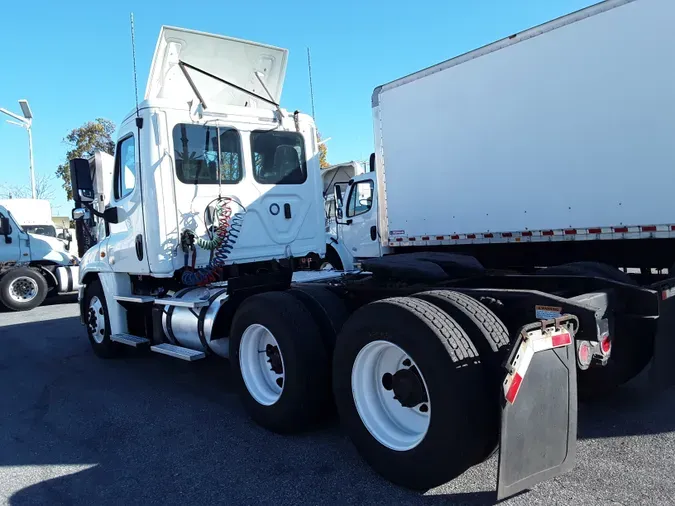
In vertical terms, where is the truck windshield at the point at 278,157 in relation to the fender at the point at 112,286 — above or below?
above

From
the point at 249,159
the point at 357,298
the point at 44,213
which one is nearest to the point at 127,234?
the point at 249,159

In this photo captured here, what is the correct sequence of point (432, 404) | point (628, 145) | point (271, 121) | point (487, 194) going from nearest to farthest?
point (432, 404) < point (628, 145) < point (271, 121) < point (487, 194)

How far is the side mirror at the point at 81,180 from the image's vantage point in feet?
19.6

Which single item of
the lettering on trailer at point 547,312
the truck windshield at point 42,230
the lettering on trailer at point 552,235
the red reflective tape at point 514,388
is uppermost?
the truck windshield at point 42,230

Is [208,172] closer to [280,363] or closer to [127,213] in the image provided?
[127,213]

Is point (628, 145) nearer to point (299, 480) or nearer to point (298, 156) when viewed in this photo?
point (298, 156)

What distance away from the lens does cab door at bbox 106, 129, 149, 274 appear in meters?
5.77

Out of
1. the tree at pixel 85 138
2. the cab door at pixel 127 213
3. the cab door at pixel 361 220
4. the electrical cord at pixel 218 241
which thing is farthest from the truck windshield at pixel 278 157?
the tree at pixel 85 138

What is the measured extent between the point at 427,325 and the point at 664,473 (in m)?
1.80

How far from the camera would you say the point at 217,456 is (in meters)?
3.93

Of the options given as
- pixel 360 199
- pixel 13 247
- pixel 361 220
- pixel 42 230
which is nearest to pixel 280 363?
pixel 361 220

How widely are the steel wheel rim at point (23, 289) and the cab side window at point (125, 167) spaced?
8487mm

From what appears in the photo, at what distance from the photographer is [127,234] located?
19.9 feet

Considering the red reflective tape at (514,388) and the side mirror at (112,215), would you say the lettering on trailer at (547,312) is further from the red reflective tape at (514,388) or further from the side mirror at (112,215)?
the side mirror at (112,215)
